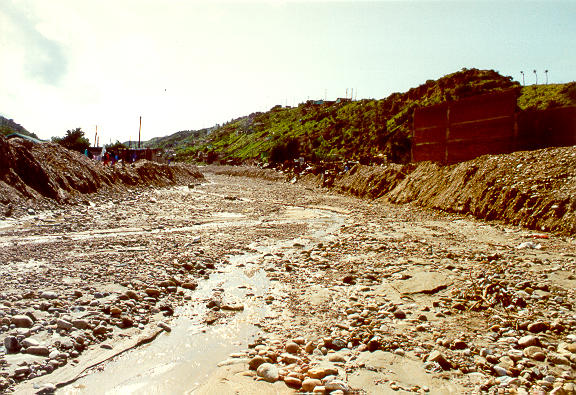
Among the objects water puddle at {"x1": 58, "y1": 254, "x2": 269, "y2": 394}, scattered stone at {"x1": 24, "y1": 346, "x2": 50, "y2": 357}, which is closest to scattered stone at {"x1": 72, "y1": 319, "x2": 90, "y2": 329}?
scattered stone at {"x1": 24, "y1": 346, "x2": 50, "y2": 357}

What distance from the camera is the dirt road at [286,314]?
4.04m

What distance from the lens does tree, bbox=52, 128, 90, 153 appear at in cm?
5388

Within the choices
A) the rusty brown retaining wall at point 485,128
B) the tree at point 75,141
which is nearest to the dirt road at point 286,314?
the rusty brown retaining wall at point 485,128

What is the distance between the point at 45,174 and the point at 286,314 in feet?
53.1

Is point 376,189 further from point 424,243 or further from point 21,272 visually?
point 21,272

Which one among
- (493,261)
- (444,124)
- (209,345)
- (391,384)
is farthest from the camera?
(444,124)

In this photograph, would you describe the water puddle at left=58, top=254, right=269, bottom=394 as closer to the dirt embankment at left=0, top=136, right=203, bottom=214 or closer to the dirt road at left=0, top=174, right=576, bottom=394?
the dirt road at left=0, top=174, right=576, bottom=394

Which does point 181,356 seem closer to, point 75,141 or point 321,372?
point 321,372

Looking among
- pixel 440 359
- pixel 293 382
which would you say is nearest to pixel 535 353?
pixel 440 359

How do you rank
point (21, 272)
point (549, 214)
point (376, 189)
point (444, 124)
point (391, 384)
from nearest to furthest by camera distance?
point (391, 384) < point (21, 272) < point (549, 214) < point (444, 124) < point (376, 189)

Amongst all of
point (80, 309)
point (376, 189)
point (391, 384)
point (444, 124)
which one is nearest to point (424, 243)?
point (391, 384)

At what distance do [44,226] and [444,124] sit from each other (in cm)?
1749

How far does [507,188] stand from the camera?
14.0 meters

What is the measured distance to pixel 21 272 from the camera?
7273 millimetres
